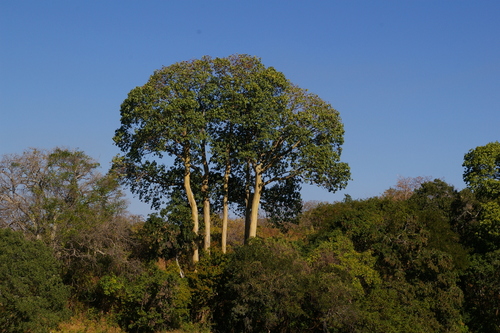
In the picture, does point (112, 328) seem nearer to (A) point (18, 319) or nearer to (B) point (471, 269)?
(A) point (18, 319)

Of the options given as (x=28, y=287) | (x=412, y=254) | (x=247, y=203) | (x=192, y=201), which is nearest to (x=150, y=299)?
(x=28, y=287)

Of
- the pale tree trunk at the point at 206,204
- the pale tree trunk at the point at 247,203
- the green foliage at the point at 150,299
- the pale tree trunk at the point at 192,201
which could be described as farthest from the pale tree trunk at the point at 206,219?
the green foliage at the point at 150,299

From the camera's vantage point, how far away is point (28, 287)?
25047mm

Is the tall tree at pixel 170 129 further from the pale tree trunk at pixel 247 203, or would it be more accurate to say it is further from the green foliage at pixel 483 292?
the green foliage at pixel 483 292

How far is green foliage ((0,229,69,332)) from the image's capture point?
80.2ft

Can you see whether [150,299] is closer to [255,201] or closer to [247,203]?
[255,201]

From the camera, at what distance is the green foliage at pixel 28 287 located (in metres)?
24.4

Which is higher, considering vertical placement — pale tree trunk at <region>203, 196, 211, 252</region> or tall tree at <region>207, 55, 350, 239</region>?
tall tree at <region>207, 55, 350, 239</region>

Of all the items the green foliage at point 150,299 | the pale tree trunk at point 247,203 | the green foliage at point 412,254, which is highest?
the pale tree trunk at point 247,203

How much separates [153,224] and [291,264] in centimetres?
726

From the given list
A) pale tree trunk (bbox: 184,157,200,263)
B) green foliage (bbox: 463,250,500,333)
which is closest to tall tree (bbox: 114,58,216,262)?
pale tree trunk (bbox: 184,157,200,263)

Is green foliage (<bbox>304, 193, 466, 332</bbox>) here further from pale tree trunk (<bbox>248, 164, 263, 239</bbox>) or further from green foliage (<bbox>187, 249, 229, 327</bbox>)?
green foliage (<bbox>187, 249, 229, 327</bbox>)

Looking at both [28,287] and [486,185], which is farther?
[486,185]

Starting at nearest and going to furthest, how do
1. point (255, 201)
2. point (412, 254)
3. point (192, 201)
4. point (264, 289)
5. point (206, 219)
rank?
point (264, 289), point (412, 254), point (192, 201), point (206, 219), point (255, 201)
